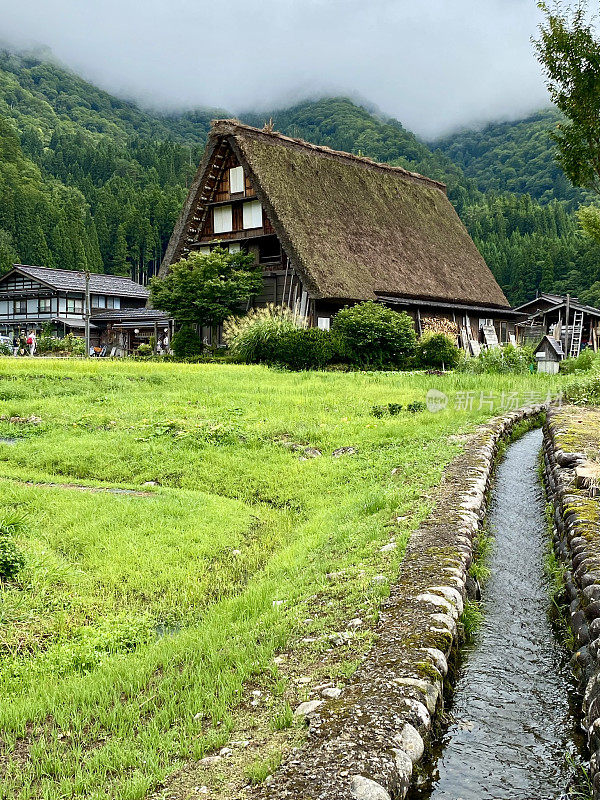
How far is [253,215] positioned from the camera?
26828 millimetres

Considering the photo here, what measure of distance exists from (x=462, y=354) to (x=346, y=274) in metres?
5.09

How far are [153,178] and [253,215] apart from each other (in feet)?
186

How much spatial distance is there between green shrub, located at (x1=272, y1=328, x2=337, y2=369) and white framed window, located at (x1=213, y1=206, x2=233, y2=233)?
9.00 meters

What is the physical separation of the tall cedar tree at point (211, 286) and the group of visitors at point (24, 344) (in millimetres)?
14774

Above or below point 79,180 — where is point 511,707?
below

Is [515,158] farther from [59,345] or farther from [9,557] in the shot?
[9,557]

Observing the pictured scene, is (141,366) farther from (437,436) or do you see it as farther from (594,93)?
(594,93)

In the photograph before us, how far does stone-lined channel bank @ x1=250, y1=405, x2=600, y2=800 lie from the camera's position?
9.45ft

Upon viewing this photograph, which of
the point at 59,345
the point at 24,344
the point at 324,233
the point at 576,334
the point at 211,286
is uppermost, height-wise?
the point at 324,233

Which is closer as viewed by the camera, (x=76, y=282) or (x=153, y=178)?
(x=76, y=282)

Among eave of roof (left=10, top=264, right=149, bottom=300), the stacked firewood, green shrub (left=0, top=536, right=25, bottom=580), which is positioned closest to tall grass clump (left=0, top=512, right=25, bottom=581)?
green shrub (left=0, top=536, right=25, bottom=580)

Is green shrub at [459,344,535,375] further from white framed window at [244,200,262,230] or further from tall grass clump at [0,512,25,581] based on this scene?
tall grass clump at [0,512,25,581]

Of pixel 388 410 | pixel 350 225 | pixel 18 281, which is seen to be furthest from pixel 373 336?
pixel 18 281

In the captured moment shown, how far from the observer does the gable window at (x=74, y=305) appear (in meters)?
47.1
